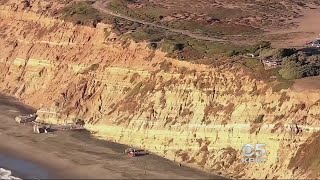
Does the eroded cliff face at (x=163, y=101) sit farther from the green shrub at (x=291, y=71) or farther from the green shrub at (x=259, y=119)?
the green shrub at (x=291, y=71)

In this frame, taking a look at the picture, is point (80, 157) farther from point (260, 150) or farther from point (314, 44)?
point (314, 44)

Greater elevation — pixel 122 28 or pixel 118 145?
pixel 122 28

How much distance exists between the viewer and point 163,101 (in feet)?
183

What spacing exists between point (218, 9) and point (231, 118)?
3105 centimetres

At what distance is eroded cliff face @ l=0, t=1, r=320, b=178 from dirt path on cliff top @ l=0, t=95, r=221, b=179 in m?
1.51

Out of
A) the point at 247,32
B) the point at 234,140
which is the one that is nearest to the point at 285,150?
the point at 234,140

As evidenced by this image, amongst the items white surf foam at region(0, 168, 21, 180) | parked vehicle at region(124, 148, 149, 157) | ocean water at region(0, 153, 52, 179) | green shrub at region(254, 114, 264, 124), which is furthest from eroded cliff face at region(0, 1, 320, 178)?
white surf foam at region(0, 168, 21, 180)

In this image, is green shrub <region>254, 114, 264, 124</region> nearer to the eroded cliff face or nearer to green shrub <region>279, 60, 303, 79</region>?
the eroded cliff face

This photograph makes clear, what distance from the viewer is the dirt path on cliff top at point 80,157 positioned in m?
48.7

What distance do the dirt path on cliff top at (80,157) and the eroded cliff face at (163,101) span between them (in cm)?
151

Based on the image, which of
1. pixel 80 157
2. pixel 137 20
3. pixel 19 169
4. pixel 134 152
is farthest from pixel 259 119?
pixel 137 20

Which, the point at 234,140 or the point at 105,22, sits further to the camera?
the point at 105,22

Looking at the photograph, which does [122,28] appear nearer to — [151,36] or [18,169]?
[151,36]

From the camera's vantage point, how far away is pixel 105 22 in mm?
69375
